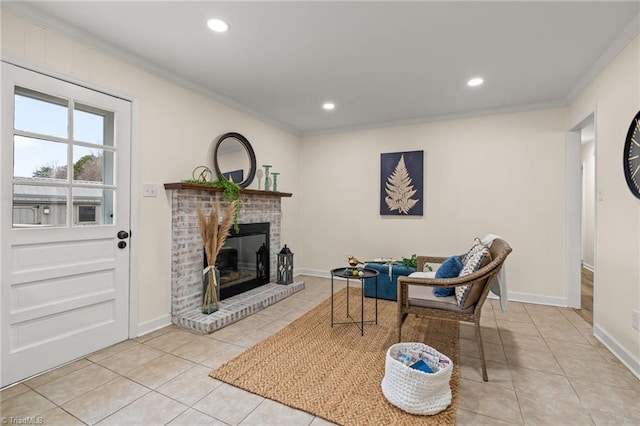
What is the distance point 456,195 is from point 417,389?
3.12 m

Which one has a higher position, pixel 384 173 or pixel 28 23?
pixel 28 23

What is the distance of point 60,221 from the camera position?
2.28 metres

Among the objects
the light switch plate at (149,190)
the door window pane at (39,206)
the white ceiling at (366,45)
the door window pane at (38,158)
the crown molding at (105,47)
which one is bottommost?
the door window pane at (39,206)

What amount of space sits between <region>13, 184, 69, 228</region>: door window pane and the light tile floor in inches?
42.3

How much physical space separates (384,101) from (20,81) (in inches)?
133

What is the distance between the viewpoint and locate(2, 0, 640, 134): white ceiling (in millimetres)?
2068

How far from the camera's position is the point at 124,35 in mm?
2385

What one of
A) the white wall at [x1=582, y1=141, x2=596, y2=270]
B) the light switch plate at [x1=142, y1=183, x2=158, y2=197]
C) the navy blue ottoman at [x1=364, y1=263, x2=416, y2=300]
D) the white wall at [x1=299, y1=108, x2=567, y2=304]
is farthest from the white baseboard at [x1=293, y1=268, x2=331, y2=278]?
the white wall at [x1=582, y1=141, x2=596, y2=270]

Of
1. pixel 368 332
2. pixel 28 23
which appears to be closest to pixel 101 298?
pixel 28 23

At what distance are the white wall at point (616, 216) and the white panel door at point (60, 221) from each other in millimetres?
4054

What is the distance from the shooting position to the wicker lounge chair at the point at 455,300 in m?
2.05

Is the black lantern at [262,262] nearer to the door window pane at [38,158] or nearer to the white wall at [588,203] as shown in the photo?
the door window pane at [38,158]

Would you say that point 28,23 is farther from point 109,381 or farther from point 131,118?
point 109,381

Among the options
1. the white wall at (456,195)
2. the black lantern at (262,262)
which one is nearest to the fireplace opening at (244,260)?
the black lantern at (262,262)
